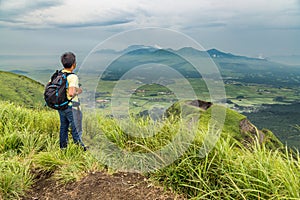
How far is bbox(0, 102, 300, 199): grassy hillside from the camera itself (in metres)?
2.96

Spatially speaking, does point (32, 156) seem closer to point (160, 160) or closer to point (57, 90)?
point (57, 90)

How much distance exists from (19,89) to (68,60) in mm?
6943

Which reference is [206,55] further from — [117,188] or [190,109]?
[190,109]

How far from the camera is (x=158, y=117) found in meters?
4.59

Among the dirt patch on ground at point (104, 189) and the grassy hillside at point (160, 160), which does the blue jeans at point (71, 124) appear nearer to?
the grassy hillside at point (160, 160)

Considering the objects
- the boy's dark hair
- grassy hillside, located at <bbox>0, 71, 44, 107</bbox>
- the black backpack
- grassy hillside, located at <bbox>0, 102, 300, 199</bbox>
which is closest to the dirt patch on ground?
grassy hillside, located at <bbox>0, 102, 300, 199</bbox>

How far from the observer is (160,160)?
12.0ft

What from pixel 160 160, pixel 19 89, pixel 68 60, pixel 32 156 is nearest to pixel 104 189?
pixel 160 160

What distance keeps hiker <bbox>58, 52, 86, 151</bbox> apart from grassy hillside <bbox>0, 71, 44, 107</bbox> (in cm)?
488

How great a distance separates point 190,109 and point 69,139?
4.01 meters

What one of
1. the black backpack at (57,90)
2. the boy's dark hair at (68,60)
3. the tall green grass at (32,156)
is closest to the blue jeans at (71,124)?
the tall green grass at (32,156)

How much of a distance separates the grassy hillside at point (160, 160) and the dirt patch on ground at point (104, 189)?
12 cm

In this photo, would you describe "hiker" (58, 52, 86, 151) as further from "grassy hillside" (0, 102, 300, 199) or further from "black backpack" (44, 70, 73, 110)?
"grassy hillside" (0, 102, 300, 199)

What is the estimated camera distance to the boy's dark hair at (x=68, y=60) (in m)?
4.43
